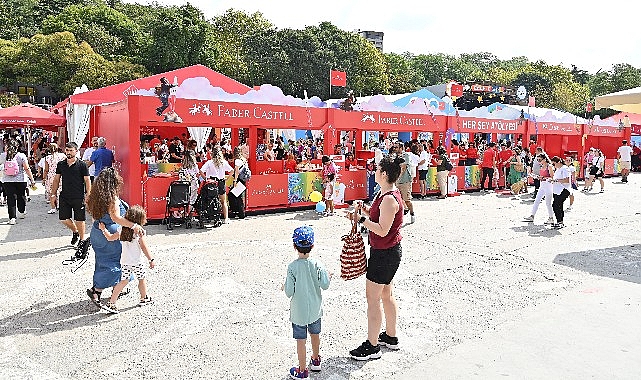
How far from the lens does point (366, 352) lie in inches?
172

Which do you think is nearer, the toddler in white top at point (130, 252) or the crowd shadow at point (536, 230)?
the toddler in white top at point (130, 252)

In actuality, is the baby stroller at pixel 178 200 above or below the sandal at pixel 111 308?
above

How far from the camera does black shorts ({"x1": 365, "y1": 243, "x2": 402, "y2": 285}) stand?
14.0 feet

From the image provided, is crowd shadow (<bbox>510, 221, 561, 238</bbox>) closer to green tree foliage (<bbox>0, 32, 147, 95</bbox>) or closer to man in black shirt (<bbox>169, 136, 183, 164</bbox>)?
man in black shirt (<bbox>169, 136, 183, 164</bbox>)

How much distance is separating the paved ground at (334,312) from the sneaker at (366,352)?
79mm

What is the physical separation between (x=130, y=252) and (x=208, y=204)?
4988 millimetres

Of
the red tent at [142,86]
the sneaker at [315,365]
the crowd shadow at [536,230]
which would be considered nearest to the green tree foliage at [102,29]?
the red tent at [142,86]

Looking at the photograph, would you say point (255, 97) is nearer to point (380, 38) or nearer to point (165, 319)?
point (165, 319)

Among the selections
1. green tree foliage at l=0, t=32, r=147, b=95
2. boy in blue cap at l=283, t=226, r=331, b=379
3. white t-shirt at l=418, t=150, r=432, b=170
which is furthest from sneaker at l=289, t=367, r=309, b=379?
green tree foliage at l=0, t=32, r=147, b=95

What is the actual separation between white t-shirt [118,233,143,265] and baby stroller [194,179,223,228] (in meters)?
4.85

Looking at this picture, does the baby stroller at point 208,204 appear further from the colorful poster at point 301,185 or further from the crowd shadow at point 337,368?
the crowd shadow at point 337,368

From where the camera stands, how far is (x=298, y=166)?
48.3 feet

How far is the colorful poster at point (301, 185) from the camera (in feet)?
43.1

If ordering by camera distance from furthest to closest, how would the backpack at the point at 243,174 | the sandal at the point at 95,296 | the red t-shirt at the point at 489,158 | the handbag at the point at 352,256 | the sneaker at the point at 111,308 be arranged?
the red t-shirt at the point at 489,158 → the backpack at the point at 243,174 → the sandal at the point at 95,296 → the sneaker at the point at 111,308 → the handbag at the point at 352,256
